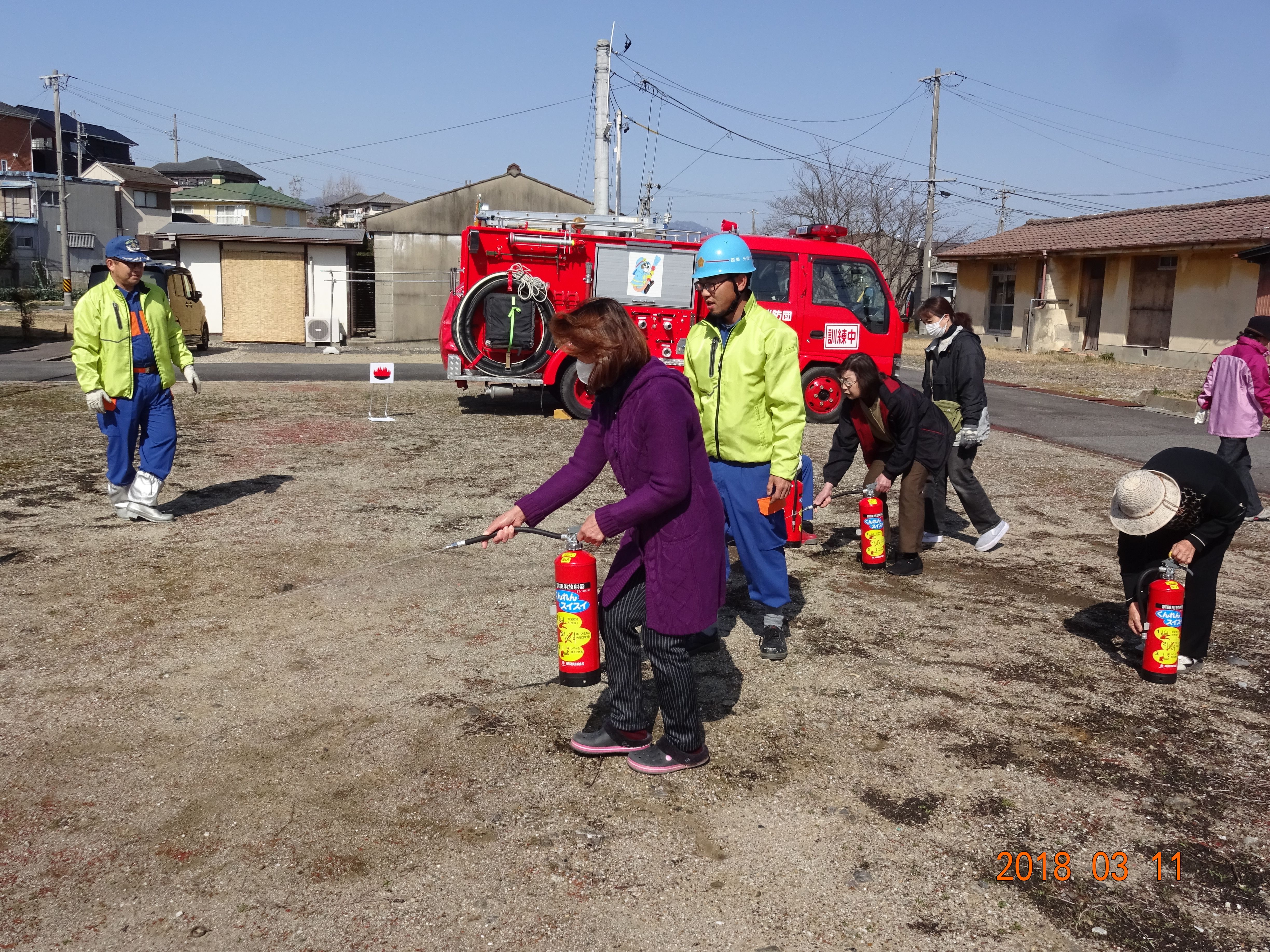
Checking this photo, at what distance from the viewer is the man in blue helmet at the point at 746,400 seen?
4.57 meters

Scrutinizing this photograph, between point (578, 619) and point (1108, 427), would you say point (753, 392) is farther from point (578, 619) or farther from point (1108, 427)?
point (1108, 427)

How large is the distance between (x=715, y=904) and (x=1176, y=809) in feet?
5.92

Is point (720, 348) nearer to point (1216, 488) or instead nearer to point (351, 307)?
point (1216, 488)

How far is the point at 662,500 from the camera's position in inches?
133

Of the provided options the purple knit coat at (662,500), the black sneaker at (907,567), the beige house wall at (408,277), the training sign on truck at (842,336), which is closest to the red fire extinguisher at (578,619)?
the purple knit coat at (662,500)

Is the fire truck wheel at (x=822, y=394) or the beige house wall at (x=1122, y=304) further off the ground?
the beige house wall at (x=1122, y=304)

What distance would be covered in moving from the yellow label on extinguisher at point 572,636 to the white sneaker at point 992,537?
4.24 meters

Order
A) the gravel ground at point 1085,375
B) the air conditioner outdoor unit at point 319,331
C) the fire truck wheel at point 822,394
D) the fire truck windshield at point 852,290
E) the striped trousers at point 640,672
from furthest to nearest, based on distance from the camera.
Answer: the air conditioner outdoor unit at point 319,331 → the gravel ground at point 1085,375 → the fire truck wheel at point 822,394 → the fire truck windshield at point 852,290 → the striped trousers at point 640,672

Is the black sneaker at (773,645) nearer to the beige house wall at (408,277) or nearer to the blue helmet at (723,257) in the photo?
the blue helmet at (723,257)

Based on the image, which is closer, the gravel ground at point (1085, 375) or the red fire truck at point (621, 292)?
the red fire truck at point (621, 292)

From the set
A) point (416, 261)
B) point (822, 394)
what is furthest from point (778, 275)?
point (416, 261)

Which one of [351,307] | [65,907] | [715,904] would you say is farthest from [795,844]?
[351,307]

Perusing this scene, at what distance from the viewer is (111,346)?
6996mm
